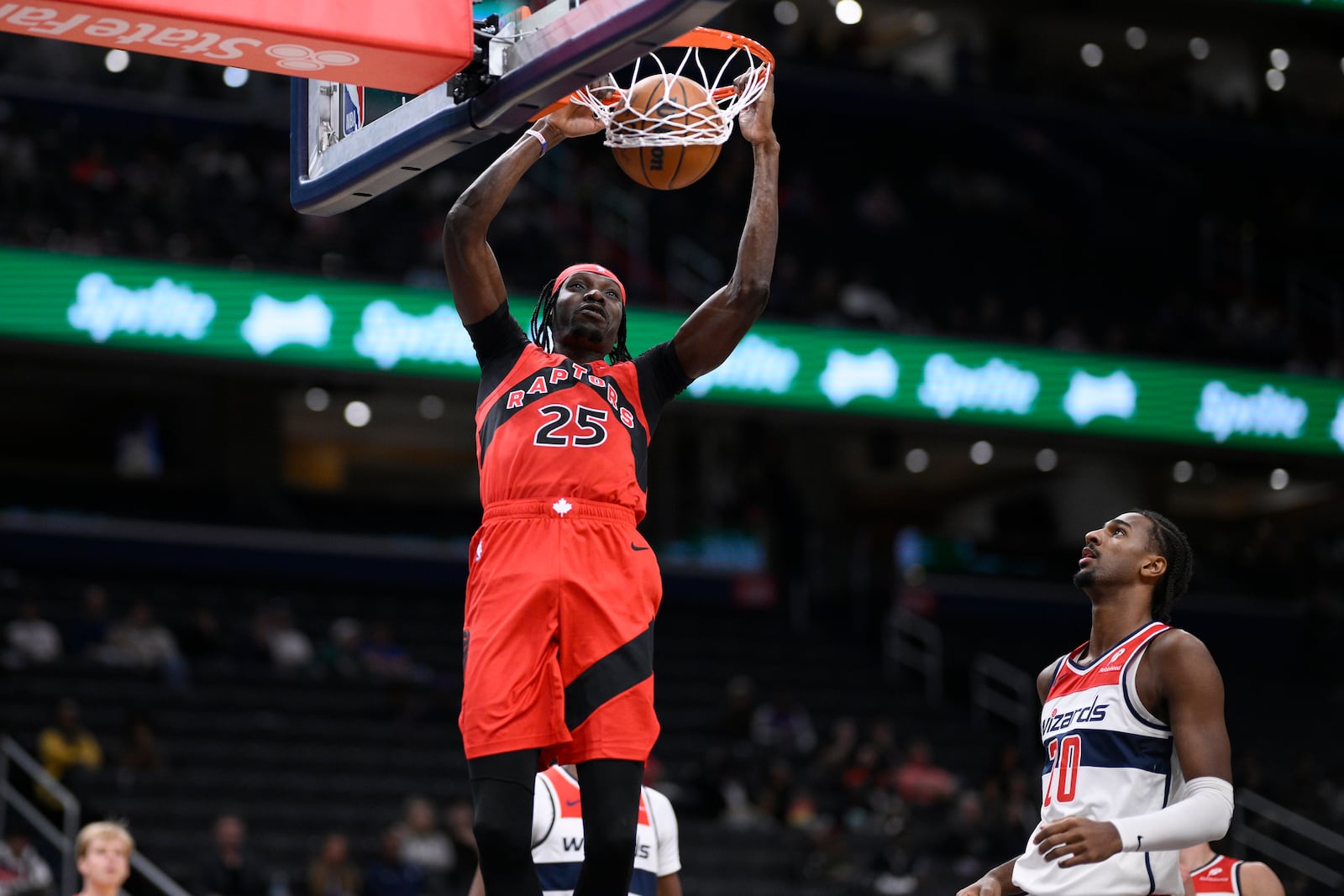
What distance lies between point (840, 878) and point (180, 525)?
962cm

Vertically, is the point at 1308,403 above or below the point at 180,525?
above

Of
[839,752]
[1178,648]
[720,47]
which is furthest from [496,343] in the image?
[839,752]

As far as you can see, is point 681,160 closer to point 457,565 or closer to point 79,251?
point 79,251

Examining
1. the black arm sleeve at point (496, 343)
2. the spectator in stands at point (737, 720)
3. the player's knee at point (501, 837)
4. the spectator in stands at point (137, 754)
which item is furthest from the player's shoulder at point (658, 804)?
the spectator in stands at point (737, 720)

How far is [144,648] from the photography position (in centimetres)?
1711

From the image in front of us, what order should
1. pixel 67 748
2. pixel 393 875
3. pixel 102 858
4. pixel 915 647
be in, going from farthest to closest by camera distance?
pixel 915 647 < pixel 67 748 < pixel 393 875 < pixel 102 858

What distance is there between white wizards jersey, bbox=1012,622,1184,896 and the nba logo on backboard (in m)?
2.74

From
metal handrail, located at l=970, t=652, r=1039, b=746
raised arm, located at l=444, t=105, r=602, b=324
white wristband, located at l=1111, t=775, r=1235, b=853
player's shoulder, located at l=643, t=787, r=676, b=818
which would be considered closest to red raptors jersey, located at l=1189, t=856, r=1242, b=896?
player's shoulder, located at l=643, t=787, r=676, b=818

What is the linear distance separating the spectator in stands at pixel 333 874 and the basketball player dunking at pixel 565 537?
8.50 metres

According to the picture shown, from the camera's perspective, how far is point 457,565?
22281 millimetres

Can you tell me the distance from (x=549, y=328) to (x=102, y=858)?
337 centimetres

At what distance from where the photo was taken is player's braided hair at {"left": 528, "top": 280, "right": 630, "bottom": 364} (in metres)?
5.46

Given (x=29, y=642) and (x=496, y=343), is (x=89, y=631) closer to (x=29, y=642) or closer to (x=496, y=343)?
(x=29, y=642)

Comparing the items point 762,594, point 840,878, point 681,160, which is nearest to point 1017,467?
point 762,594
